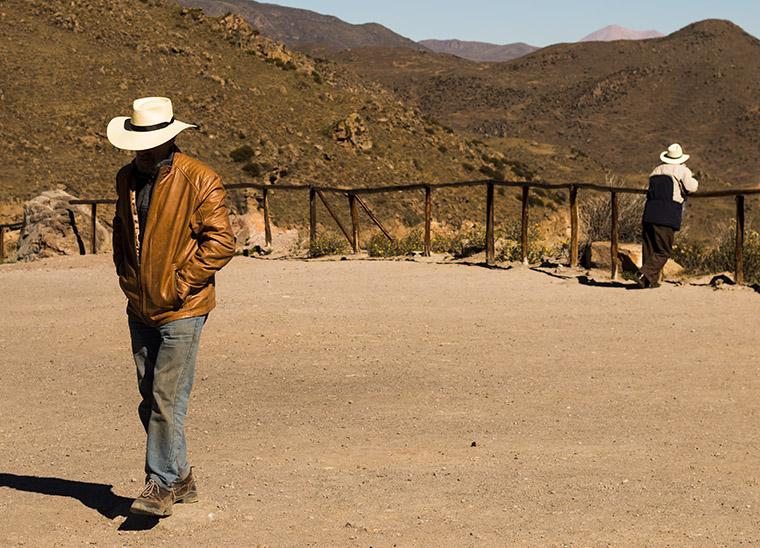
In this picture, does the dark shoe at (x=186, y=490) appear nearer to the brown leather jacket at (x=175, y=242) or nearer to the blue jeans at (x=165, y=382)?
the blue jeans at (x=165, y=382)

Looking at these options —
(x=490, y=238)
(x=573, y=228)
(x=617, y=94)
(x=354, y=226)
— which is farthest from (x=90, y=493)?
(x=617, y=94)

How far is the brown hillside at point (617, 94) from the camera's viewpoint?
106 metres

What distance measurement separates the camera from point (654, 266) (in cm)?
1430

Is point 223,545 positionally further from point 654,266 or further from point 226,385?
point 654,266

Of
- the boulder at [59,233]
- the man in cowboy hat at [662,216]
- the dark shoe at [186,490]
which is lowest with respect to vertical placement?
the boulder at [59,233]

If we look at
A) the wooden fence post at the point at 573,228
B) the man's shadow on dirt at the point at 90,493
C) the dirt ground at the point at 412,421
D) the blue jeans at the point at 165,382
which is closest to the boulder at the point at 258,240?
the wooden fence post at the point at 573,228

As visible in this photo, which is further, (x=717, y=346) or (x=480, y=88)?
(x=480, y=88)

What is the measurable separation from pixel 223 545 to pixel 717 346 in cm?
661

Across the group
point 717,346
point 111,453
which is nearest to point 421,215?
point 717,346

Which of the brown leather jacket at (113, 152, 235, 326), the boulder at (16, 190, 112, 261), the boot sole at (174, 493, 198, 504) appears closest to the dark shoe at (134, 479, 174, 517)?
the boot sole at (174, 493, 198, 504)

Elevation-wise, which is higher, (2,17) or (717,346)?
(2,17)

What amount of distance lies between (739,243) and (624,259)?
2076mm

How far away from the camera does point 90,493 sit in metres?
6.27

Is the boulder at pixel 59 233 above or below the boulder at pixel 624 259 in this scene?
below
